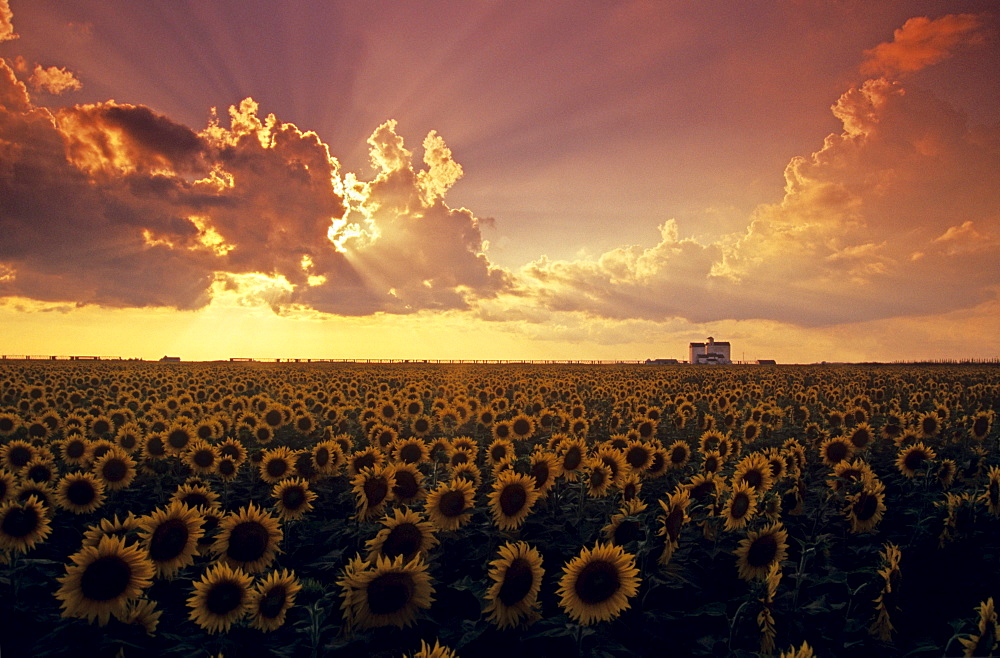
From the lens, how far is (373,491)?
24.7ft

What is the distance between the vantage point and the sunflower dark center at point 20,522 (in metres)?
6.62

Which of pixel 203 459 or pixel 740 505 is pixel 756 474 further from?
pixel 203 459

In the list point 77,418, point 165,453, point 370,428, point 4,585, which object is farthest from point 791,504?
point 77,418

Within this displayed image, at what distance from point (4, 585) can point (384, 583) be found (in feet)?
15.7

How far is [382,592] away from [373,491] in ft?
8.72

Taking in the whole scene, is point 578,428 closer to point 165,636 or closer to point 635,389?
point 165,636

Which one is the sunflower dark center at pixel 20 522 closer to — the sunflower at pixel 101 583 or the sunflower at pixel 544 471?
the sunflower at pixel 101 583

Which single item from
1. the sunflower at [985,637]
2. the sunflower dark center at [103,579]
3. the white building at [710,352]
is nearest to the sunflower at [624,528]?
the sunflower at [985,637]

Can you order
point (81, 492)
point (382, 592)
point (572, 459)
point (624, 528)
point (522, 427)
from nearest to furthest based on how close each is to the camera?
point (382, 592) < point (624, 528) < point (81, 492) < point (572, 459) < point (522, 427)

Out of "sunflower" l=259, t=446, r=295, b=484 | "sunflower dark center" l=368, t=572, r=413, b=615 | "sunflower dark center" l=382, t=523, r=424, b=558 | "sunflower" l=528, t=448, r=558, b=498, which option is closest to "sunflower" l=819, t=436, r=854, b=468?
"sunflower" l=528, t=448, r=558, b=498

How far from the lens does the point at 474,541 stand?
8.11 meters

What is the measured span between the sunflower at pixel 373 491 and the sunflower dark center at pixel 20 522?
11.9ft

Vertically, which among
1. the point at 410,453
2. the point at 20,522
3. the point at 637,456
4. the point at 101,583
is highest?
the point at 637,456

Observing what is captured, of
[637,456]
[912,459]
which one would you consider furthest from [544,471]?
[912,459]
